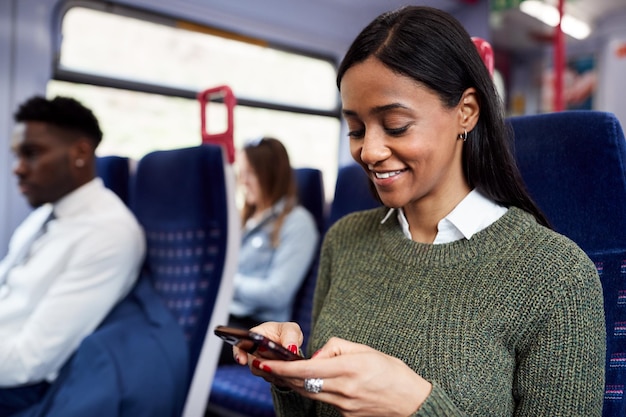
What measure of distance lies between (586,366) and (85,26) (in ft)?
8.54

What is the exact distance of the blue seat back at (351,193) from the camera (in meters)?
1.41

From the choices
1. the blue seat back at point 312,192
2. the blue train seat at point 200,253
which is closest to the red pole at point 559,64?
the blue train seat at point 200,253

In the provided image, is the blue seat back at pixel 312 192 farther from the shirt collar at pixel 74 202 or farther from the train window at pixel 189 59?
the shirt collar at pixel 74 202

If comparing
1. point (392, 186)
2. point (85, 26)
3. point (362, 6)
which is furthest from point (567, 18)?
point (392, 186)

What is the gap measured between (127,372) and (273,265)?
95cm

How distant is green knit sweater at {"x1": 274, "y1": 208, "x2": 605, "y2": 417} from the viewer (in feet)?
2.65

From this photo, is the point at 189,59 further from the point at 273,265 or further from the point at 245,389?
the point at 245,389

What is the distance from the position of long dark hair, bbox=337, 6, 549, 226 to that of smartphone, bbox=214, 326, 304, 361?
1.46 ft

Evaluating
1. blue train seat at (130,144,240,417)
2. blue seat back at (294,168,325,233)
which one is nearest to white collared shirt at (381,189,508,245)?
blue train seat at (130,144,240,417)

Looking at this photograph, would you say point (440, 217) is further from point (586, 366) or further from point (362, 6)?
point (362, 6)

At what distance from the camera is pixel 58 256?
1518 millimetres

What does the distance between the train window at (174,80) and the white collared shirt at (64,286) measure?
91 cm

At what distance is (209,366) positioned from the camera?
1.57 meters

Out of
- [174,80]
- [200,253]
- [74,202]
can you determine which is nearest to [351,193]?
[200,253]
